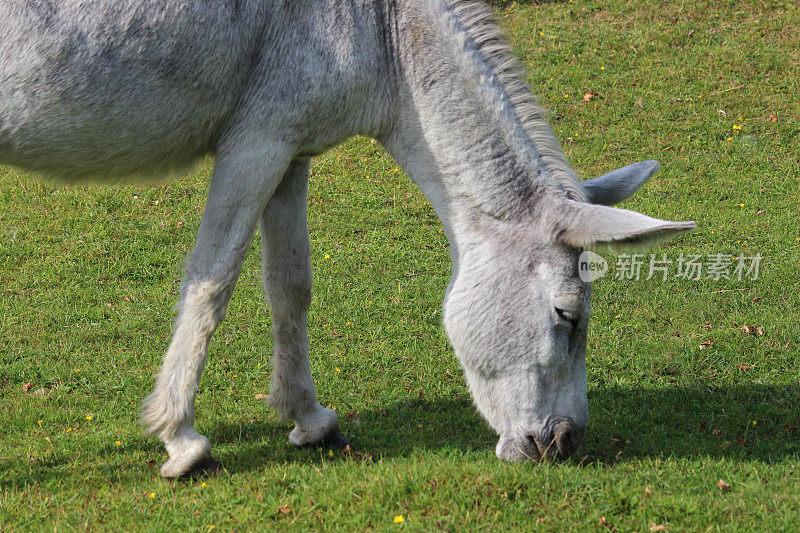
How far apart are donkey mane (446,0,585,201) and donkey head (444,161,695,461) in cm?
17

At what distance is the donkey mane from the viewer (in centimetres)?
445

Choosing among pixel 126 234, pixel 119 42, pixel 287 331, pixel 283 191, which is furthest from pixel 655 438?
pixel 126 234

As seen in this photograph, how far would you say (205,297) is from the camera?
14.4 feet

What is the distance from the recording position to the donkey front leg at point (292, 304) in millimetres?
5008

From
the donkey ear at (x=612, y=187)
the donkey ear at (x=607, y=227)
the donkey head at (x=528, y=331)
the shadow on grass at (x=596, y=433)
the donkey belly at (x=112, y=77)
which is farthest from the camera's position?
the shadow on grass at (x=596, y=433)

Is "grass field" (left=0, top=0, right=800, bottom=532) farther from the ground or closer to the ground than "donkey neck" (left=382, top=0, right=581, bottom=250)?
closer to the ground

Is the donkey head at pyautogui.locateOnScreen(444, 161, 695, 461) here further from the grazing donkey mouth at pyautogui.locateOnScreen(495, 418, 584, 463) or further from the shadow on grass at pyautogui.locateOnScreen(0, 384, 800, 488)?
the shadow on grass at pyautogui.locateOnScreen(0, 384, 800, 488)

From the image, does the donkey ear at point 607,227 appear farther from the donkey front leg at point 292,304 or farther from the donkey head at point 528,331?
the donkey front leg at point 292,304

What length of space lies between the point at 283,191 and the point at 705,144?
760cm

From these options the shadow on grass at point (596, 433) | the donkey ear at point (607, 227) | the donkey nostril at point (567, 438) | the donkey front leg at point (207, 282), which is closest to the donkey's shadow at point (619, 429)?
the shadow on grass at point (596, 433)

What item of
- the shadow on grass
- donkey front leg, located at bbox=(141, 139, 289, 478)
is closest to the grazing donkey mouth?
the shadow on grass

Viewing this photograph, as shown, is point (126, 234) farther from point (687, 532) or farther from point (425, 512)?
point (687, 532)

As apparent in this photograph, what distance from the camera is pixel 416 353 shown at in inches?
263

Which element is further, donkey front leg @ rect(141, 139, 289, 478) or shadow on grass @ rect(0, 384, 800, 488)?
shadow on grass @ rect(0, 384, 800, 488)
